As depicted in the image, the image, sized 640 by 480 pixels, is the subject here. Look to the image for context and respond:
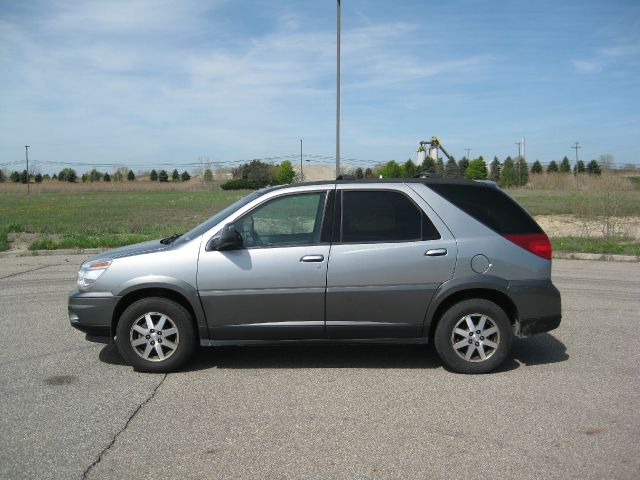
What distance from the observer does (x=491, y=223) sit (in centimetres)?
547

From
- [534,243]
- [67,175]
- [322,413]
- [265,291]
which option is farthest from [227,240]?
[67,175]

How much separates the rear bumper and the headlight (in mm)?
3655

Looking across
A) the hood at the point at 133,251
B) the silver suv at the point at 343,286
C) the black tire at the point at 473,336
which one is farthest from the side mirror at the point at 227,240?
the black tire at the point at 473,336

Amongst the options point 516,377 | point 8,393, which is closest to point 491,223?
point 516,377

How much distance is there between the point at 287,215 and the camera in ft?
19.5

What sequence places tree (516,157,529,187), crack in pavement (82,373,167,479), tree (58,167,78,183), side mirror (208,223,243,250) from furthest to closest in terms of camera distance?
1. tree (58,167,78,183)
2. tree (516,157,529,187)
3. side mirror (208,223,243,250)
4. crack in pavement (82,373,167,479)

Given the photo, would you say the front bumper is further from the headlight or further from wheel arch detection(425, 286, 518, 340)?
wheel arch detection(425, 286, 518, 340)

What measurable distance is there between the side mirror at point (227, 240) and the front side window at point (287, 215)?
139mm

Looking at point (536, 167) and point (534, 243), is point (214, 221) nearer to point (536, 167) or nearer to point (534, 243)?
point (534, 243)

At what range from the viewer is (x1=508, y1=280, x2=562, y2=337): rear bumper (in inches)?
211

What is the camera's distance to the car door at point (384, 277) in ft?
17.3

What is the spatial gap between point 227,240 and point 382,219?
1.41 meters

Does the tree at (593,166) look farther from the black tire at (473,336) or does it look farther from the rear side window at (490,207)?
the black tire at (473,336)

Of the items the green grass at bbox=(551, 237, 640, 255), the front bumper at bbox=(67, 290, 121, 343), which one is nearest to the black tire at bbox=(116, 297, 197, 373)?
the front bumper at bbox=(67, 290, 121, 343)
